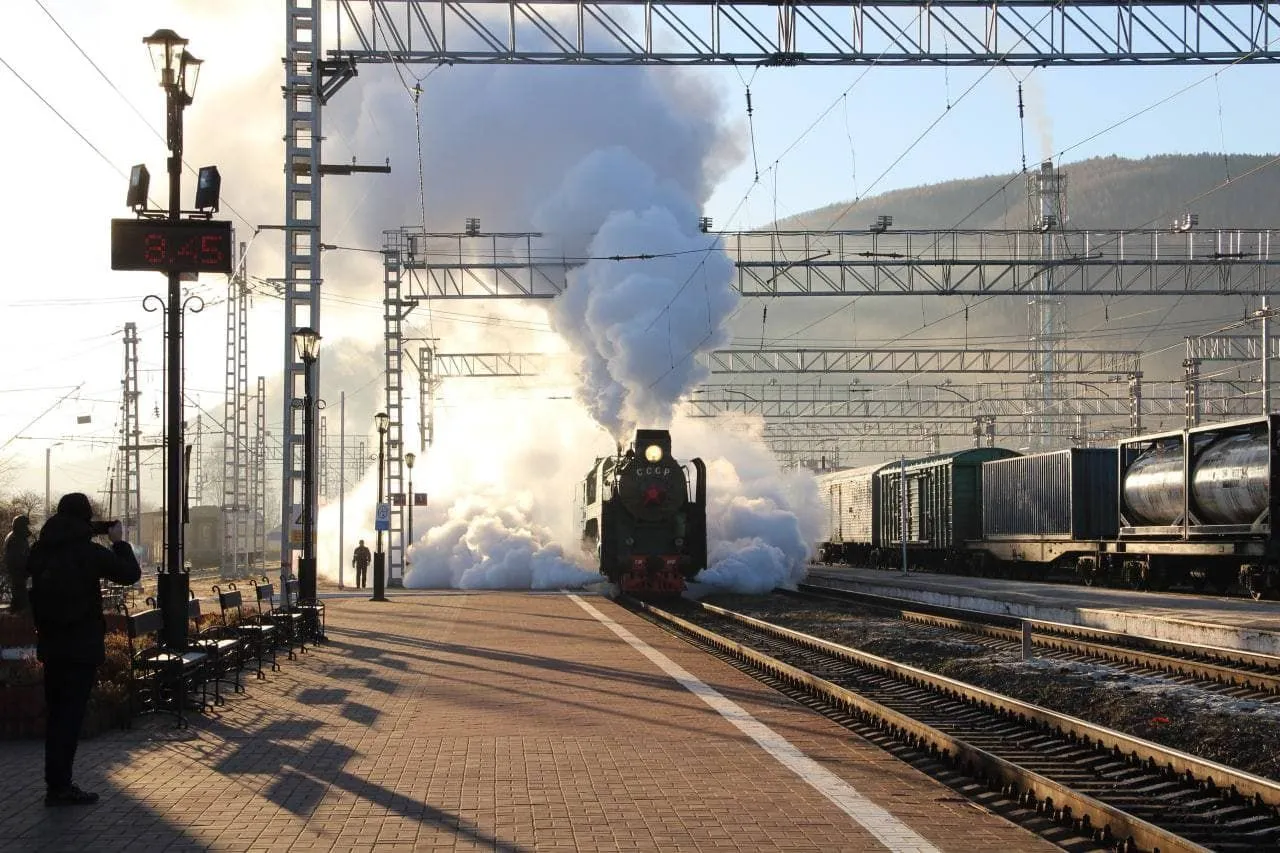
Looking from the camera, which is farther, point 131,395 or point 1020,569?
point 131,395

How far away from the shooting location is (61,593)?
8.67 m

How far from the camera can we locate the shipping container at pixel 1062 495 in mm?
33594

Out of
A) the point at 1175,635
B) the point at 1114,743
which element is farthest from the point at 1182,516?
the point at 1114,743

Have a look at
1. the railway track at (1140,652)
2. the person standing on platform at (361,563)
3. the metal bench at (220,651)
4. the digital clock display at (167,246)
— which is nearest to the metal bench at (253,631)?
the metal bench at (220,651)

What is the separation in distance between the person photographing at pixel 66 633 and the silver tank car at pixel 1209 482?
22.1m

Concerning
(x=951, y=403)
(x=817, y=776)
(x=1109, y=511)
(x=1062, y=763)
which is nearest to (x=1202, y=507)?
(x=1109, y=511)

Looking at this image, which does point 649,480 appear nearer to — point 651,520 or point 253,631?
point 651,520

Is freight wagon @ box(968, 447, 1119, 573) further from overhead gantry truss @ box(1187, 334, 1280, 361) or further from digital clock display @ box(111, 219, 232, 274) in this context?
digital clock display @ box(111, 219, 232, 274)

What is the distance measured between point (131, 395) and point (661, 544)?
33.0 metres

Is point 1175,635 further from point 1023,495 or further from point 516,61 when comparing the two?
point 1023,495

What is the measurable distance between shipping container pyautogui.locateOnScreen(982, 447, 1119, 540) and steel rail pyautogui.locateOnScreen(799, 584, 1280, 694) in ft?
24.7

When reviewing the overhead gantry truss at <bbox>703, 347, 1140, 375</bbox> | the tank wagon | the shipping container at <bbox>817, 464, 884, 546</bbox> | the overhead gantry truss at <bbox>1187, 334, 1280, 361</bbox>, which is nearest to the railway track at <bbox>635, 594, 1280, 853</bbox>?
the tank wagon

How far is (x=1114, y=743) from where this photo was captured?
35.0 ft

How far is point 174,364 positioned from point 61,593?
554cm
